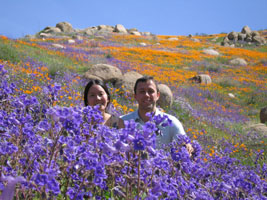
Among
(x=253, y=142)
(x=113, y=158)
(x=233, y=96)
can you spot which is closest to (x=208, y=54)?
(x=233, y=96)

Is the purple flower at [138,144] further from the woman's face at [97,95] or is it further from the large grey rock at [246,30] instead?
the large grey rock at [246,30]

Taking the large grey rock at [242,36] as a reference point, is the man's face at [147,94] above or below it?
below

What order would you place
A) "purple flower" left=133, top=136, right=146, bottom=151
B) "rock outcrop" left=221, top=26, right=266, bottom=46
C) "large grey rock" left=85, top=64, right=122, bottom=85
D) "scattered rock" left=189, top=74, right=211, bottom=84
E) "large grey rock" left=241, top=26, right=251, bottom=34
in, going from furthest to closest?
"large grey rock" left=241, top=26, right=251, bottom=34
"rock outcrop" left=221, top=26, right=266, bottom=46
"scattered rock" left=189, top=74, right=211, bottom=84
"large grey rock" left=85, top=64, right=122, bottom=85
"purple flower" left=133, top=136, right=146, bottom=151

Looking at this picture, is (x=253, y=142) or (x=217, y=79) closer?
(x=253, y=142)

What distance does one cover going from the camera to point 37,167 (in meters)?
1.56

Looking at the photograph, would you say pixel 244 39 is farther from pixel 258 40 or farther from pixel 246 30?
pixel 246 30

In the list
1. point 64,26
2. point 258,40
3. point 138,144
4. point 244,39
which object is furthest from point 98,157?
point 244,39

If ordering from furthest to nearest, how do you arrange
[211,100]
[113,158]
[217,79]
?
[217,79] < [211,100] < [113,158]

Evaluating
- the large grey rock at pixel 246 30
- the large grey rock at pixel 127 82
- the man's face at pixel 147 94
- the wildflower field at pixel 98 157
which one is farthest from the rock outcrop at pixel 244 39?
the man's face at pixel 147 94

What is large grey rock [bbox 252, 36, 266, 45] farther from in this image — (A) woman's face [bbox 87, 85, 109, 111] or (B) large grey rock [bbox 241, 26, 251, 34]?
Answer: (A) woman's face [bbox 87, 85, 109, 111]

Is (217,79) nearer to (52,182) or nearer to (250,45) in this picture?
(52,182)

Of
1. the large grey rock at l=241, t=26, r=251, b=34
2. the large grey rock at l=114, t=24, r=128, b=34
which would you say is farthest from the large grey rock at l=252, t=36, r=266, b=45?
the large grey rock at l=114, t=24, r=128, b=34

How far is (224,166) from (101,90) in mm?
2225

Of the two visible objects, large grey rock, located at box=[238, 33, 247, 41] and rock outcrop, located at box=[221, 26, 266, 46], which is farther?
large grey rock, located at box=[238, 33, 247, 41]
